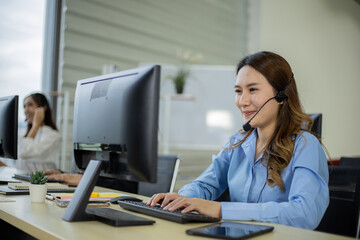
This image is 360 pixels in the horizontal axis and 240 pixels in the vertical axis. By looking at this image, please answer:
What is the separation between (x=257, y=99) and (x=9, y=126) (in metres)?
1.23

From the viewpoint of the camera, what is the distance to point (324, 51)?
596cm

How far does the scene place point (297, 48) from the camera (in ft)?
18.1

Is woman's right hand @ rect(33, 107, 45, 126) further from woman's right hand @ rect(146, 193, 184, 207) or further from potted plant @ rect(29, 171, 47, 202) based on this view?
woman's right hand @ rect(146, 193, 184, 207)

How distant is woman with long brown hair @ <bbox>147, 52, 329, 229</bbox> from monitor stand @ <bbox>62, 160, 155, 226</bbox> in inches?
5.7

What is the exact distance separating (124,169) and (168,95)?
8.63ft

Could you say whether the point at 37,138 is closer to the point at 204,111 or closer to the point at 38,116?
the point at 38,116

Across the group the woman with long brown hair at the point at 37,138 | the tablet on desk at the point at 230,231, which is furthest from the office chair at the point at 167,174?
the woman with long brown hair at the point at 37,138

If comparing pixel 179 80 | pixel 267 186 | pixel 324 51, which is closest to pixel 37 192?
pixel 267 186

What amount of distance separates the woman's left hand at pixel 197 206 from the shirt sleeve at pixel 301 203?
0.02 metres

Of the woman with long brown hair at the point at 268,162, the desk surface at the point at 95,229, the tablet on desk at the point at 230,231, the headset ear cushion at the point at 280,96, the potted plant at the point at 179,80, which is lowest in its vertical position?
the desk surface at the point at 95,229

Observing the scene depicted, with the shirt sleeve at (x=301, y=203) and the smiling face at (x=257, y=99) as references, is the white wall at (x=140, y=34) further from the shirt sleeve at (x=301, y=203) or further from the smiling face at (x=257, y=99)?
the shirt sleeve at (x=301, y=203)

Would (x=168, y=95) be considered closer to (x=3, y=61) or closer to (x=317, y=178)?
(x=3, y=61)

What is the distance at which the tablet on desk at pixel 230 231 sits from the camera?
848 millimetres

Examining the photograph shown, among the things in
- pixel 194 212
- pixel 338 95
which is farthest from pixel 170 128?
pixel 338 95
